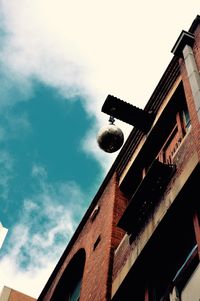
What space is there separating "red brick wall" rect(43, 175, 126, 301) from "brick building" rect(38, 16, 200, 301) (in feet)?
0.07

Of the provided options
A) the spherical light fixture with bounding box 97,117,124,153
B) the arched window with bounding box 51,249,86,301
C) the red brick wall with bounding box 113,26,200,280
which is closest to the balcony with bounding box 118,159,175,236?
the red brick wall with bounding box 113,26,200,280

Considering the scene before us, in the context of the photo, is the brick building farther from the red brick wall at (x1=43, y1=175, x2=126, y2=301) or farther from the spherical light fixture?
the spherical light fixture

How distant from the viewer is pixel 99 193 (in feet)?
43.5

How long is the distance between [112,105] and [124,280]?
4559mm

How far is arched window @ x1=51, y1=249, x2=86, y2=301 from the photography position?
13.2 meters

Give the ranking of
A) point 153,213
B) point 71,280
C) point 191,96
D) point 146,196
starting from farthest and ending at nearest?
point 71,280, point 146,196, point 191,96, point 153,213

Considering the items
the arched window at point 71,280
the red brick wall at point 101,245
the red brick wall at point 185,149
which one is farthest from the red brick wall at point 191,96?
the arched window at point 71,280

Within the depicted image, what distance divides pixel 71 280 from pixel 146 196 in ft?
18.5

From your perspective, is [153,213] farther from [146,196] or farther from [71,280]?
[71,280]

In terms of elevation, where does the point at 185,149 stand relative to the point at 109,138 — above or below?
below

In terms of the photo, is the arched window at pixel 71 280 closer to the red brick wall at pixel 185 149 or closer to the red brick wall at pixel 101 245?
the red brick wall at pixel 101 245

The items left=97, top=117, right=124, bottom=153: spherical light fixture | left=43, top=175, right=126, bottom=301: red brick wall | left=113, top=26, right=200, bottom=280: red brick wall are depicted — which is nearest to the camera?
left=113, top=26, right=200, bottom=280: red brick wall

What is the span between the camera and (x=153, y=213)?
8.66 metres

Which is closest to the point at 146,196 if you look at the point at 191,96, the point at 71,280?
the point at 191,96
